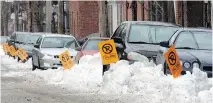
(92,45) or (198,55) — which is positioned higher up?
(198,55)

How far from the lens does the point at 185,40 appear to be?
42.0 ft

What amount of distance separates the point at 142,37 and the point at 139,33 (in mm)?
168

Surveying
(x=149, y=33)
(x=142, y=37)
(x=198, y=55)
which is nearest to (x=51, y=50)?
(x=149, y=33)

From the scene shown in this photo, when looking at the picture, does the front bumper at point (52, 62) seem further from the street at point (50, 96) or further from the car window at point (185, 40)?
the car window at point (185, 40)

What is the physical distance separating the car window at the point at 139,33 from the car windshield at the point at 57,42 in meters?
6.84

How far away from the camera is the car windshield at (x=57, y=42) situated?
2114 centimetres

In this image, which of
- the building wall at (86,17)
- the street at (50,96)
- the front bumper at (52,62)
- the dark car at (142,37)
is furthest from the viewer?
the building wall at (86,17)

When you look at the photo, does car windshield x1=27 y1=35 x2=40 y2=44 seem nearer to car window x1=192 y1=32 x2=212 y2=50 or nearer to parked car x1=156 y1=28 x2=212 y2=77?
parked car x1=156 y1=28 x2=212 y2=77

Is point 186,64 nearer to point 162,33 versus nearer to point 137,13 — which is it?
point 162,33

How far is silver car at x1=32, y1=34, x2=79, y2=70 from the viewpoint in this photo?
19.9m

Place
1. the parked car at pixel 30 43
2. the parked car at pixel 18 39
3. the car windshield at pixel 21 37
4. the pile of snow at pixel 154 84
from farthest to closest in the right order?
the car windshield at pixel 21 37, the parked car at pixel 18 39, the parked car at pixel 30 43, the pile of snow at pixel 154 84

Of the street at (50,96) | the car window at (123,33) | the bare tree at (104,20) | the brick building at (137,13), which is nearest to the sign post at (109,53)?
the car window at (123,33)

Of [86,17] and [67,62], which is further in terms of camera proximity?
[86,17]

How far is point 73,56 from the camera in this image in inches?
784
